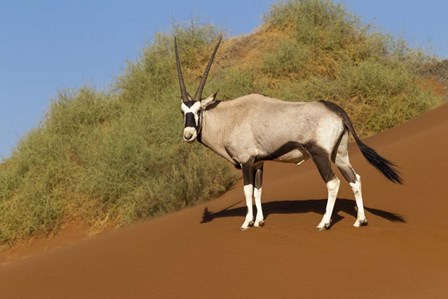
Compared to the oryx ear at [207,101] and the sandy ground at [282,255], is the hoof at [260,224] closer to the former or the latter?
the sandy ground at [282,255]

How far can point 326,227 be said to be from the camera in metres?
8.00

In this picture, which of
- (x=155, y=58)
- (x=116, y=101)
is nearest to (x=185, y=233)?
(x=116, y=101)

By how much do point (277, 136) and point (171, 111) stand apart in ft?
40.2

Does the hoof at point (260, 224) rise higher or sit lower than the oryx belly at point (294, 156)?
lower

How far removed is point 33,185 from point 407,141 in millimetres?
11304

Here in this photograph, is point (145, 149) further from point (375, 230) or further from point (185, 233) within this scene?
point (375, 230)

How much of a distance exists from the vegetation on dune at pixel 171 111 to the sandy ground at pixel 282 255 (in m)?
5.79

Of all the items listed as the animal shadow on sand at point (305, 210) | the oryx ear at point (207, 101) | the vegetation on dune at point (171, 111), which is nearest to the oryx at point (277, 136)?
the oryx ear at point (207, 101)

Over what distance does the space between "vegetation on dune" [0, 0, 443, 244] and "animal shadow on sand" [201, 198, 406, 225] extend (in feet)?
15.3

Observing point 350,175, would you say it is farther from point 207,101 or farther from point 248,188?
point 207,101

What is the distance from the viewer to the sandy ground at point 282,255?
6262 mm

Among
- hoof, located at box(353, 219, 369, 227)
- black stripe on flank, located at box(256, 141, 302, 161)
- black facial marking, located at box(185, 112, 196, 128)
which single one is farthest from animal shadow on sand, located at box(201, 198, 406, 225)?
black facial marking, located at box(185, 112, 196, 128)

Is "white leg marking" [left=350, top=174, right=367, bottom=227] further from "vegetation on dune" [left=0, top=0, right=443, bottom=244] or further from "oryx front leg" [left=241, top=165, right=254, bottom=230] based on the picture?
"vegetation on dune" [left=0, top=0, right=443, bottom=244]

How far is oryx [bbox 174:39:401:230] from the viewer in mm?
7930
